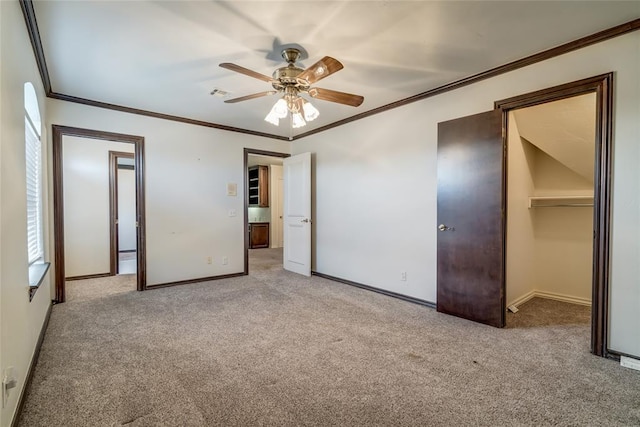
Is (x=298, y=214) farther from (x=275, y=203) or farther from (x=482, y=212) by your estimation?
(x=275, y=203)

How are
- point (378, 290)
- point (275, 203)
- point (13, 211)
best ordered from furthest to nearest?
point (275, 203) < point (378, 290) < point (13, 211)

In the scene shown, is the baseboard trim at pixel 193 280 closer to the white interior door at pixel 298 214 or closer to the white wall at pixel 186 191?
the white wall at pixel 186 191

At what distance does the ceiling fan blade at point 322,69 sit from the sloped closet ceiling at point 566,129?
7.64 ft

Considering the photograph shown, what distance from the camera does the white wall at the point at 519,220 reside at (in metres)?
3.37

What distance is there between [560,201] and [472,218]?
1645 mm

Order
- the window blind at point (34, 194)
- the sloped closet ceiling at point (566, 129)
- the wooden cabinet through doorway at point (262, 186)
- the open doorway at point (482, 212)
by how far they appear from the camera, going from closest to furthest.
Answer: the open doorway at point (482, 212)
the window blind at point (34, 194)
the sloped closet ceiling at point (566, 129)
the wooden cabinet through doorway at point (262, 186)

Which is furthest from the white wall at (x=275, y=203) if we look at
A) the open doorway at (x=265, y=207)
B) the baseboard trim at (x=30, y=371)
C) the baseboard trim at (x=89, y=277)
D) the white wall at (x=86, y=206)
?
the baseboard trim at (x=30, y=371)

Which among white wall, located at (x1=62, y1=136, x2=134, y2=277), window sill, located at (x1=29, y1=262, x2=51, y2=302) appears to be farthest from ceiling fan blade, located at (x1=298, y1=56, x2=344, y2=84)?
white wall, located at (x1=62, y1=136, x2=134, y2=277)

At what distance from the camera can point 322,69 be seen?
6.92 feet

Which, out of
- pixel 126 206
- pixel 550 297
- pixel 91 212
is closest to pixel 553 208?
pixel 550 297

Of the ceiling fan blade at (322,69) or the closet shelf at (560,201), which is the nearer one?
the ceiling fan blade at (322,69)

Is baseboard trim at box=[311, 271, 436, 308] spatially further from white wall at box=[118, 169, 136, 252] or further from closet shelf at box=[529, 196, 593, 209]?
white wall at box=[118, 169, 136, 252]

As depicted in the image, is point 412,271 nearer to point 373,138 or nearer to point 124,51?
point 373,138

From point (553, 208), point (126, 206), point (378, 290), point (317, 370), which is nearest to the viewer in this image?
point (317, 370)
